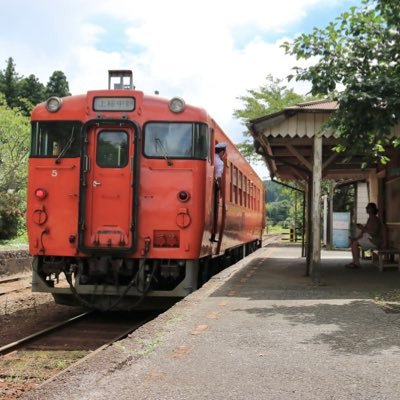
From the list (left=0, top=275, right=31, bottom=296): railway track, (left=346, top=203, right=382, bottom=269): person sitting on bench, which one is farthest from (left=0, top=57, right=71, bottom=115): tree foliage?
(left=346, top=203, right=382, bottom=269): person sitting on bench

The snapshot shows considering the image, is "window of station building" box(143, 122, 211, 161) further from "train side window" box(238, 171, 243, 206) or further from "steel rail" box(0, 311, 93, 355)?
"train side window" box(238, 171, 243, 206)

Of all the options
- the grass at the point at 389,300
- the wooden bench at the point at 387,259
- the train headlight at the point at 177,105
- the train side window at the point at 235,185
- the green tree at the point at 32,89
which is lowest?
the grass at the point at 389,300

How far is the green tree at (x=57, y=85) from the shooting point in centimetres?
5169

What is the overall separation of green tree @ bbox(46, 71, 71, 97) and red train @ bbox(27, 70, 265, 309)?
44.8 m

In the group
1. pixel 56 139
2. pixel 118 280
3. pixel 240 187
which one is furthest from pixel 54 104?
pixel 240 187

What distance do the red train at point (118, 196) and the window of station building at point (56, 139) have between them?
0.01 meters

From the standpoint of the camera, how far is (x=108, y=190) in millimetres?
8375

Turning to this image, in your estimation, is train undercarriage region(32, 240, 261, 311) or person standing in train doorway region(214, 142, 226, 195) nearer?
train undercarriage region(32, 240, 261, 311)

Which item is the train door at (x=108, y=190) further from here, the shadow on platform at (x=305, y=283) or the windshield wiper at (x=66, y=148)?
the shadow on platform at (x=305, y=283)

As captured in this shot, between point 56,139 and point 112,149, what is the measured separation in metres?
0.88

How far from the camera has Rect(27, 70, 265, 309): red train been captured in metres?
8.29

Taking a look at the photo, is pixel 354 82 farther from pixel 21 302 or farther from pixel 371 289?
pixel 21 302

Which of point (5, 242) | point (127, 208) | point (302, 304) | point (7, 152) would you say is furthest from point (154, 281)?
point (7, 152)

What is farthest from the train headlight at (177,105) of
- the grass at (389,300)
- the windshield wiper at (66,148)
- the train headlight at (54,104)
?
the grass at (389,300)
